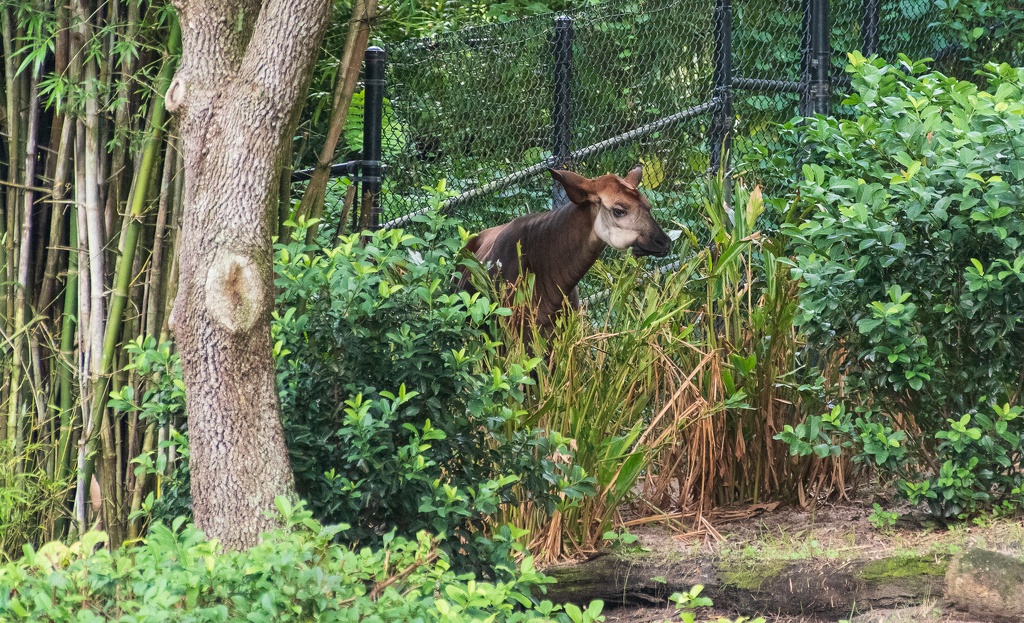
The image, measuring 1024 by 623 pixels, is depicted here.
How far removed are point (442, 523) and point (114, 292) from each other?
61.6 inches

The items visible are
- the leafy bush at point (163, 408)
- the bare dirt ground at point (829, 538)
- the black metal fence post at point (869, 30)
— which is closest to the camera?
the leafy bush at point (163, 408)

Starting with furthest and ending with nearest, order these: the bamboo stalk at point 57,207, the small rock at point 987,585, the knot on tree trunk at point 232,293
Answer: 1. the bamboo stalk at point 57,207
2. the small rock at point 987,585
3. the knot on tree trunk at point 232,293

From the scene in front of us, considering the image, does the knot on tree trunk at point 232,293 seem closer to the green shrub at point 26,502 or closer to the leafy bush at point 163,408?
the leafy bush at point 163,408

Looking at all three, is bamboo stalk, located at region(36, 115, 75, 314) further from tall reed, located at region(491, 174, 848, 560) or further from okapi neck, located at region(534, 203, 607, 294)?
okapi neck, located at region(534, 203, 607, 294)

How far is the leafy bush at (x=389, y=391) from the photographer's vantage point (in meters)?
2.98

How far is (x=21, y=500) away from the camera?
386cm

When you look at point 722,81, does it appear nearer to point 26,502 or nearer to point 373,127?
point 373,127

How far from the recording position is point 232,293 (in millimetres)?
2695

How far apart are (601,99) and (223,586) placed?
4541 mm

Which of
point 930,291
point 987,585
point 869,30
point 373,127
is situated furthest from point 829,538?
point 869,30

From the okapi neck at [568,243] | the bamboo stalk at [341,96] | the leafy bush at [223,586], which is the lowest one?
the leafy bush at [223,586]

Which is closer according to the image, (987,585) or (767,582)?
(987,585)

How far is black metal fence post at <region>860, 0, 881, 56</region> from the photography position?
6.91 metres

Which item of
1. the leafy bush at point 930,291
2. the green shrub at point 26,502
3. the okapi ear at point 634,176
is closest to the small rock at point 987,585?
the leafy bush at point 930,291
